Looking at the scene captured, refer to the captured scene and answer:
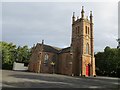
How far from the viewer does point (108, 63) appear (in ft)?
203

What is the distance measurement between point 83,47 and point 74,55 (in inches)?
131

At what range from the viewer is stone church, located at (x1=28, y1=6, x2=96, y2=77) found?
1972 inches

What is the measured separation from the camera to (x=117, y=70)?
58.3m

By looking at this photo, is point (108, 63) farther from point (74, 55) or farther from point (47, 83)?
point (47, 83)

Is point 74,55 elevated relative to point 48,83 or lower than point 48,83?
elevated

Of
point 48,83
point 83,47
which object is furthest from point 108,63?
point 48,83

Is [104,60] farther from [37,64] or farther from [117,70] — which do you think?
[37,64]

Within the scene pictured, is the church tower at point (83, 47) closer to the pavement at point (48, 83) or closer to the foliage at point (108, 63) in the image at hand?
the foliage at point (108, 63)

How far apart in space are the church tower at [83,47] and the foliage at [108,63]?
10748mm

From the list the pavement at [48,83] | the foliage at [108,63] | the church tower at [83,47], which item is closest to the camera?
the pavement at [48,83]

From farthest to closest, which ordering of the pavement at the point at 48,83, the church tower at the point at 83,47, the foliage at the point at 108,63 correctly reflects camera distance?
the foliage at the point at 108,63 < the church tower at the point at 83,47 < the pavement at the point at 48,83

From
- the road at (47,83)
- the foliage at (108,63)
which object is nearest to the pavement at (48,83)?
the road at (47,83)

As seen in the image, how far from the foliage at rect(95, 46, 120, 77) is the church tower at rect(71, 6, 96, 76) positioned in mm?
10748

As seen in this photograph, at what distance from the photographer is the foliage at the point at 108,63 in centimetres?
5930
